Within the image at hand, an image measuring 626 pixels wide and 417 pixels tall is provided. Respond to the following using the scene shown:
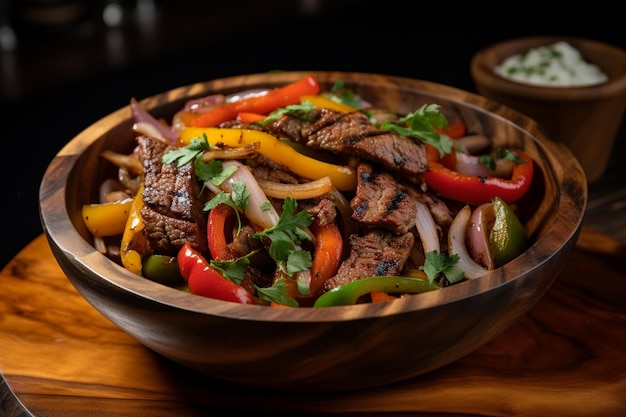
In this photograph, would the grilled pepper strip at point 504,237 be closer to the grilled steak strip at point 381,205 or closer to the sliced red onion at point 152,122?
the grilled steak strip at point 381,205

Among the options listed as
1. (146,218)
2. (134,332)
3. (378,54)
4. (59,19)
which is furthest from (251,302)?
(59,19)

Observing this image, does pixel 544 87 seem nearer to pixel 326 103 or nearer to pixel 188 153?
pixel 326 103

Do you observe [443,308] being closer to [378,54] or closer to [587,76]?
[587,76]

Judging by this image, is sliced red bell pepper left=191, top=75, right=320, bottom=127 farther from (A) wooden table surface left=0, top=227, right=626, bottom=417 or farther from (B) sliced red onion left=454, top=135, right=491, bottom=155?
(A) wooden table surface left=0, top=227, right=626, bottom=417

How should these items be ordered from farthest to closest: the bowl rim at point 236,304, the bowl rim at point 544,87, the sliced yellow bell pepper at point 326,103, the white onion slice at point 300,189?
the bowl rim at point 544,87 < the sliced yellow bell pepper at point 326,103 < the white onion slice at point 300,189 < the bowl rim at point 236,304

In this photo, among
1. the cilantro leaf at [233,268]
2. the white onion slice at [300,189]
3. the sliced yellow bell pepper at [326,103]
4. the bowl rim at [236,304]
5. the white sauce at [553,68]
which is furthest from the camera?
the white sauce at [553,68]

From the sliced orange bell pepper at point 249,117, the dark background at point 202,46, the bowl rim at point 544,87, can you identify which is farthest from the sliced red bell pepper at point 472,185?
the dark background at point 202,46

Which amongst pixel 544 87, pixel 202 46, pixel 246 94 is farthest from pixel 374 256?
pixel 202 46
